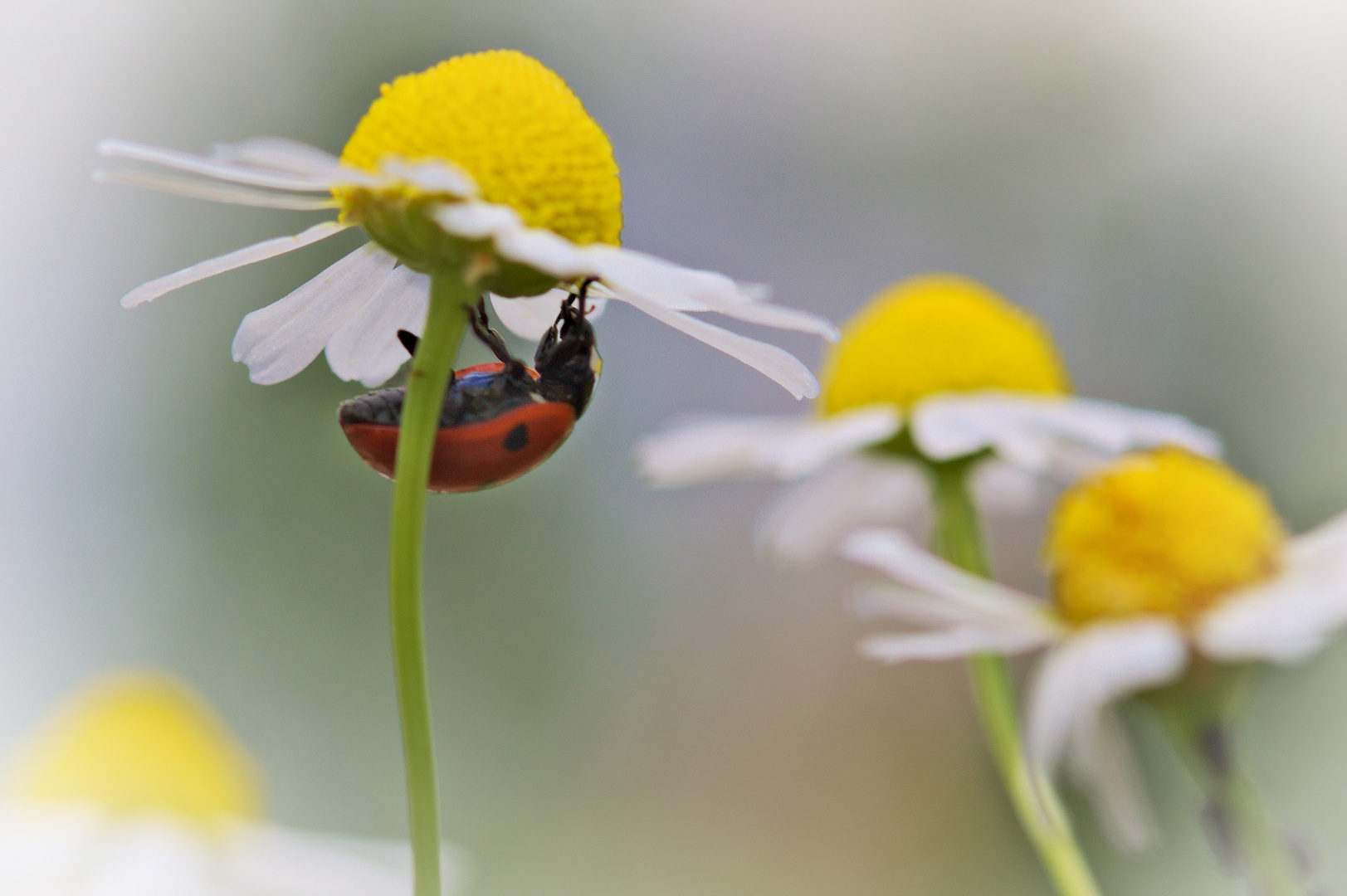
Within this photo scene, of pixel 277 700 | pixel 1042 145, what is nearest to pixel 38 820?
pixel 277 700

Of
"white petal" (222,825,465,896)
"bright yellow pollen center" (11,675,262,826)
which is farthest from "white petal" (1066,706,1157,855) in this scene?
"bright yellow pollen center" (11,675,262,826)

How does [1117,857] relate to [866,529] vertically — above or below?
above

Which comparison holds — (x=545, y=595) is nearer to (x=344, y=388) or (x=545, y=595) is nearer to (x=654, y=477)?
(x=344, y=388)

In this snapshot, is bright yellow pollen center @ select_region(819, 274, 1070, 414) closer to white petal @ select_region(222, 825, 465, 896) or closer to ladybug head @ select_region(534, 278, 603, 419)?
ladybug head @ select_region(534, 278, 603, 419)

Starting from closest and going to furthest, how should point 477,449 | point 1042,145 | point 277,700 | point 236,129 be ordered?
point 477,449
point 277,700
point 236,129
point 1042,145

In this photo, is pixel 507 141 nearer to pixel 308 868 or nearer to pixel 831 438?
pixel 831 438

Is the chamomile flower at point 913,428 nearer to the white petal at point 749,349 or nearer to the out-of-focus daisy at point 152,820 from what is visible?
the white petal at point 749,349
